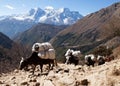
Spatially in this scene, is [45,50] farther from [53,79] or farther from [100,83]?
[100,83]

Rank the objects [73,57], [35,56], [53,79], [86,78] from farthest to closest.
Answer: [73,57] < [35,56] < [53,79] < [86,78]

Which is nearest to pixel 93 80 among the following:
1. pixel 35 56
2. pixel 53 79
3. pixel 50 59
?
pixel 53 79

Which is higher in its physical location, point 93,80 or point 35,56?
point 35,56

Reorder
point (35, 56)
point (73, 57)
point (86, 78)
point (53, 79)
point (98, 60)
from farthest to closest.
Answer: point (98, 60) → point (73, 57) → point (35, 56) → point (53, 79) → point (86, 78)

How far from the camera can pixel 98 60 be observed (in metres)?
34.8

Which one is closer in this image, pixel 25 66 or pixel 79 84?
pixel 79 84

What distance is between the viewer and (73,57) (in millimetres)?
32469

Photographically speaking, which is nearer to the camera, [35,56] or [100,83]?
[100,83]

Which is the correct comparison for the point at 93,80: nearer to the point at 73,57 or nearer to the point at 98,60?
the point at 73,57

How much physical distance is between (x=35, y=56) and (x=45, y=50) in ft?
6.08

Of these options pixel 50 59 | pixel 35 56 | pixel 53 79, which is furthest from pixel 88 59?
pixel 53 79

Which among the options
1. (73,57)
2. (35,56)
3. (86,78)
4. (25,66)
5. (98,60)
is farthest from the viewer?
(98,60)

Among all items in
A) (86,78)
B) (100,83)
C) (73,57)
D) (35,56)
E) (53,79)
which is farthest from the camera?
(73,57)

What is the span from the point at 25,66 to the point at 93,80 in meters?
11.0
